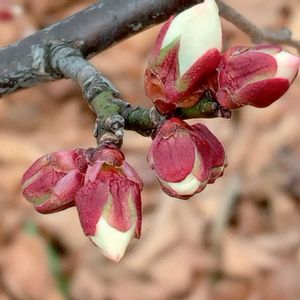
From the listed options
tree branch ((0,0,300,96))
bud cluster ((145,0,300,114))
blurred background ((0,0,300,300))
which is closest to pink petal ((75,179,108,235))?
bud cluster ((145,0,300,114))

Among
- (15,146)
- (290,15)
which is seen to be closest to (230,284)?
(15,146)

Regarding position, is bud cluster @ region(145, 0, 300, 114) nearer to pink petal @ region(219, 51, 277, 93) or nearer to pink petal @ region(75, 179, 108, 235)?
pink petal @ region(219, 51, 277, 93)

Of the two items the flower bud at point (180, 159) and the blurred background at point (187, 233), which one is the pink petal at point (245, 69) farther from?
the blurred background at point (187, 233)

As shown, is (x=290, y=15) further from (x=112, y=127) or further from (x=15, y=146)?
(x=112, y=127)

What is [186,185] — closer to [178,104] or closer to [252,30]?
[178,104]

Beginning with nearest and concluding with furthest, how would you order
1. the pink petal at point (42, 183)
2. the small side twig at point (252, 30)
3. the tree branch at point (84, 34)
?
the pink petal at point (42, 183)
the tree branch at point (84, 34)
the small side twig at point (252, 30)

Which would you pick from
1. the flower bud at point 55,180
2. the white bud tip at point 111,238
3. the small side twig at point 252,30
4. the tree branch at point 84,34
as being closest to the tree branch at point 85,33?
the tree branch at point 84,34

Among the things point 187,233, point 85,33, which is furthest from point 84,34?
point 187,233
